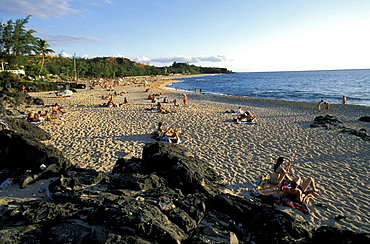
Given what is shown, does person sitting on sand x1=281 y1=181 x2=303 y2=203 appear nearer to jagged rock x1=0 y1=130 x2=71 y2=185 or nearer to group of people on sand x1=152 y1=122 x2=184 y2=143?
group of people on sand x1=152 y1=122 x2=184 y2=143

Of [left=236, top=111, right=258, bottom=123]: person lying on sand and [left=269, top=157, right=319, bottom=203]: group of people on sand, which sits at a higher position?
[left=236, top=111, right=258, bottom=123]: person lying on sand

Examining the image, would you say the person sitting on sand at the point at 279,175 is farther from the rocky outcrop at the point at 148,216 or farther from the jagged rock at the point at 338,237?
the jagged rock at the point at 338,237

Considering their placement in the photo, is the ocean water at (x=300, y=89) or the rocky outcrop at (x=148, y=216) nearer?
the rocky outcrop at (x=148, y=216)

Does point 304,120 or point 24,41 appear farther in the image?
point 24,41

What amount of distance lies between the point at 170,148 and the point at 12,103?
1609cm

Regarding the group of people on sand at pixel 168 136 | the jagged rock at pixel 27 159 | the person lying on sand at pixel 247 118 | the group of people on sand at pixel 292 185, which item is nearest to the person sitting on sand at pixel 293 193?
the group of people on sand at pixel 292 185

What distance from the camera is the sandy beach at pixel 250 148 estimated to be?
5480 millimetres

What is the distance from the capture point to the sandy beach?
5480 mm

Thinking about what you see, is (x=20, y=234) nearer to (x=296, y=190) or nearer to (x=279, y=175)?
(x=296, y=190)

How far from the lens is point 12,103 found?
1648 centimetres

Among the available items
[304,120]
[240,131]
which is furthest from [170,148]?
[304,120]

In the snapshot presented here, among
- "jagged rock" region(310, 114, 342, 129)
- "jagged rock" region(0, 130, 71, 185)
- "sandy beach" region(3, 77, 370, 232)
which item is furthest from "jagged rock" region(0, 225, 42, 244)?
"jagged rock" region(310, 114, 342, 129)

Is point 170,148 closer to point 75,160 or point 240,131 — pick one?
point 75,160

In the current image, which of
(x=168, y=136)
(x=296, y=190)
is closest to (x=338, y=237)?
(x=296, y=190)
